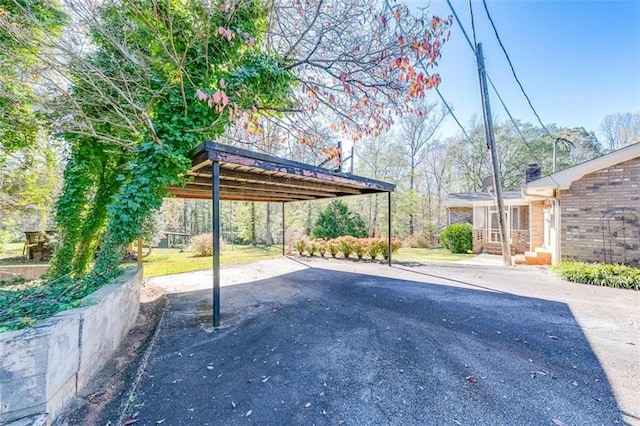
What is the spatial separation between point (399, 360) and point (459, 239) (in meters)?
13.8

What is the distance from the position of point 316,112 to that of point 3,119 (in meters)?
6.56

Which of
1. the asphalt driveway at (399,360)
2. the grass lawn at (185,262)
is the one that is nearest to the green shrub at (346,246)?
the grass lawn at (185,262)

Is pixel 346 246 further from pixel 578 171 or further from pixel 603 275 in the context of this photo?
pixel 578 171

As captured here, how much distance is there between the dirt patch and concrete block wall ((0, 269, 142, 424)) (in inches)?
3.6

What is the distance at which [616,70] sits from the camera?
8.00 metres

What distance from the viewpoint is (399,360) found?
3.04m

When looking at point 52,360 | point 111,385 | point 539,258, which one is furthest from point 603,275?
point 52,360

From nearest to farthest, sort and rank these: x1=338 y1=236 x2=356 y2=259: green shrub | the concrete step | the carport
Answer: the carport, the concrete step, x1=338 y1=236 x2=356 y2=259: green shrub

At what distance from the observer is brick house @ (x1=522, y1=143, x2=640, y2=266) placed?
22.0 ft

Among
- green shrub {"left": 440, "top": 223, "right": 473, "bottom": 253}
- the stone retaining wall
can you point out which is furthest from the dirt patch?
green shrub {"left": 440, "top": 223, "right": 473, "bottom": 253}

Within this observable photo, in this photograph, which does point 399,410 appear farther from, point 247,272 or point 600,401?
point 247,272

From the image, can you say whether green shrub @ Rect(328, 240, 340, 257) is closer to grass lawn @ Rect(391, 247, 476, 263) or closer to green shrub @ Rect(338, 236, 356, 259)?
green shrub @ Rect(338, 236, 356, 259)

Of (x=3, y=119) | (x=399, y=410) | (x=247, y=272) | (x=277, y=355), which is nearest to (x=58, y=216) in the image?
(x=3, y=119)

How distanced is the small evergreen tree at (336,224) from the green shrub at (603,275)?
33.8 ft
